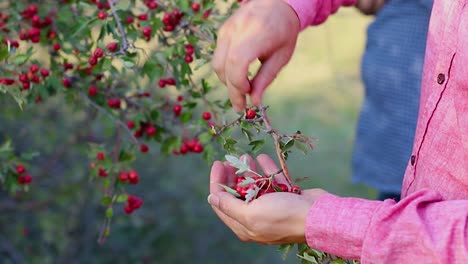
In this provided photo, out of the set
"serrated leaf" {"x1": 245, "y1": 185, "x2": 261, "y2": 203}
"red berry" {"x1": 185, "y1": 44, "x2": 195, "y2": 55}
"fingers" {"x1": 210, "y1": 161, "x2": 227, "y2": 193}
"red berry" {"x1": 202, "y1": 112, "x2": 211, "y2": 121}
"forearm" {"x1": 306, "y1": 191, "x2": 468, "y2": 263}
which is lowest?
"red berry" {"x1": 202, "y1": 112, "x2": 211, "y2": 121}

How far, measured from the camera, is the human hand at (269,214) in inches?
41.4

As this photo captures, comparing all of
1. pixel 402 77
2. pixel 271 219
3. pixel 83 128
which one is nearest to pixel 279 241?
pixel 271 219

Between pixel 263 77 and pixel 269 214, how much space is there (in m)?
0.24

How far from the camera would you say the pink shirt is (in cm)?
98

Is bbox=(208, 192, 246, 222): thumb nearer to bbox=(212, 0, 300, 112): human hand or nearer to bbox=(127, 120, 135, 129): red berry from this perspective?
bbox=(212, 0, 300, 112): human hand

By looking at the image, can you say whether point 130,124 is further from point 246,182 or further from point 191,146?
point 246,182

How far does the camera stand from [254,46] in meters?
1.18

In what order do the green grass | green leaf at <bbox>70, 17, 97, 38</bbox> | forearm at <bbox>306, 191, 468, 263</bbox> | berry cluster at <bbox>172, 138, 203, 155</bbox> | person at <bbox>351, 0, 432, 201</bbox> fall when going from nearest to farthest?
forearm at <bbox>306, 191, 468, 263</bbox> → green leaf at <bbox>70, 17, 97, 38</bbox> → berry cluster at <bbox>172, 138, 203, 155</bbox> → person at <bbox>351, 0, 432, 201</bbox> → the green grass

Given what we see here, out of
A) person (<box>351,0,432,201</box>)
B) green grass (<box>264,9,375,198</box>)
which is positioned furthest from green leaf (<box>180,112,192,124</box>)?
green grass (<box>264,9,375,198</box>)

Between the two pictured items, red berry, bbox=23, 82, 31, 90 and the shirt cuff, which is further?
red berry, bbox=23, 82, 31, 90

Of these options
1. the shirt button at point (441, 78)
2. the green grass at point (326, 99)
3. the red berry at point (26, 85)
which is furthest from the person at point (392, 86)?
the green grass at point (326, 99)

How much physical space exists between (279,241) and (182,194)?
215cm

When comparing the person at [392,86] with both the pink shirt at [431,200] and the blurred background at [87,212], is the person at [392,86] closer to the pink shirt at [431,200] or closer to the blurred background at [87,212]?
the blurred background at [87,212]

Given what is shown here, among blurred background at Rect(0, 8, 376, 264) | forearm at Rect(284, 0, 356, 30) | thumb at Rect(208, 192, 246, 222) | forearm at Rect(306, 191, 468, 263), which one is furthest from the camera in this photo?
blurred background at Rect(0, 8, 376, 264)
